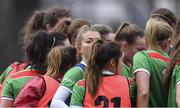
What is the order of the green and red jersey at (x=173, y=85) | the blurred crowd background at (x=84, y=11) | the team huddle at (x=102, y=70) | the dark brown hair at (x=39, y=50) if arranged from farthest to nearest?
the blurred crowd background at (x=84, y=11) → the dark brown hair at (x=39, y=50) → the team huddle at (x=102, y=70) → the green and red jersey at (x=173, y=85)

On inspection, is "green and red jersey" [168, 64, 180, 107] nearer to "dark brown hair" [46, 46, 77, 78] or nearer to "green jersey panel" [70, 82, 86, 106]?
"green jersey panel" [70, 82, 86, 106]

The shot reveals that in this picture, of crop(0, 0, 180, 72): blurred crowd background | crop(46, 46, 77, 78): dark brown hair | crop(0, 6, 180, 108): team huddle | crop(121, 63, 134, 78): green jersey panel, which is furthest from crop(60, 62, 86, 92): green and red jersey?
crop(0, 0, 180, 72): blurred crowd background

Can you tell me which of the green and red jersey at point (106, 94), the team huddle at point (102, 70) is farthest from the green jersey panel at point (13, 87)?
the green and red jersey at point (106, 94)

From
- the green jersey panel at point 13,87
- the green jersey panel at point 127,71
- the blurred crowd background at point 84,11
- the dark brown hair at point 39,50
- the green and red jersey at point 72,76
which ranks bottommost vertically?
the blurred crowd background at point 84,11

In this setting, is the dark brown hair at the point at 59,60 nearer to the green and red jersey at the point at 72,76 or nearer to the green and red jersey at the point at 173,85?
the green and red jersey at the point at 72,76

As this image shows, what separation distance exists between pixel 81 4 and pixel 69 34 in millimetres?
5003

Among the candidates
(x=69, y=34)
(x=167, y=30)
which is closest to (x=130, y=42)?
(x=167, y=30)

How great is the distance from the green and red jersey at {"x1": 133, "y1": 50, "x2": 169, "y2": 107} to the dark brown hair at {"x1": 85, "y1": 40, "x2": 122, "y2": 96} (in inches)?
8.4

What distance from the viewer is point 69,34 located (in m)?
6.27

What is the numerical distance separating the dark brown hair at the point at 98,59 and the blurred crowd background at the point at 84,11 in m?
5.51

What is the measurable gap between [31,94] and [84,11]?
605 centimetres

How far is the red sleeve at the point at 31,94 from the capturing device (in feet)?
16.9

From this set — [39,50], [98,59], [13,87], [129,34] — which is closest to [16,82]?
[13,87]

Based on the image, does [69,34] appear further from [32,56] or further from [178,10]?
[178,10]
